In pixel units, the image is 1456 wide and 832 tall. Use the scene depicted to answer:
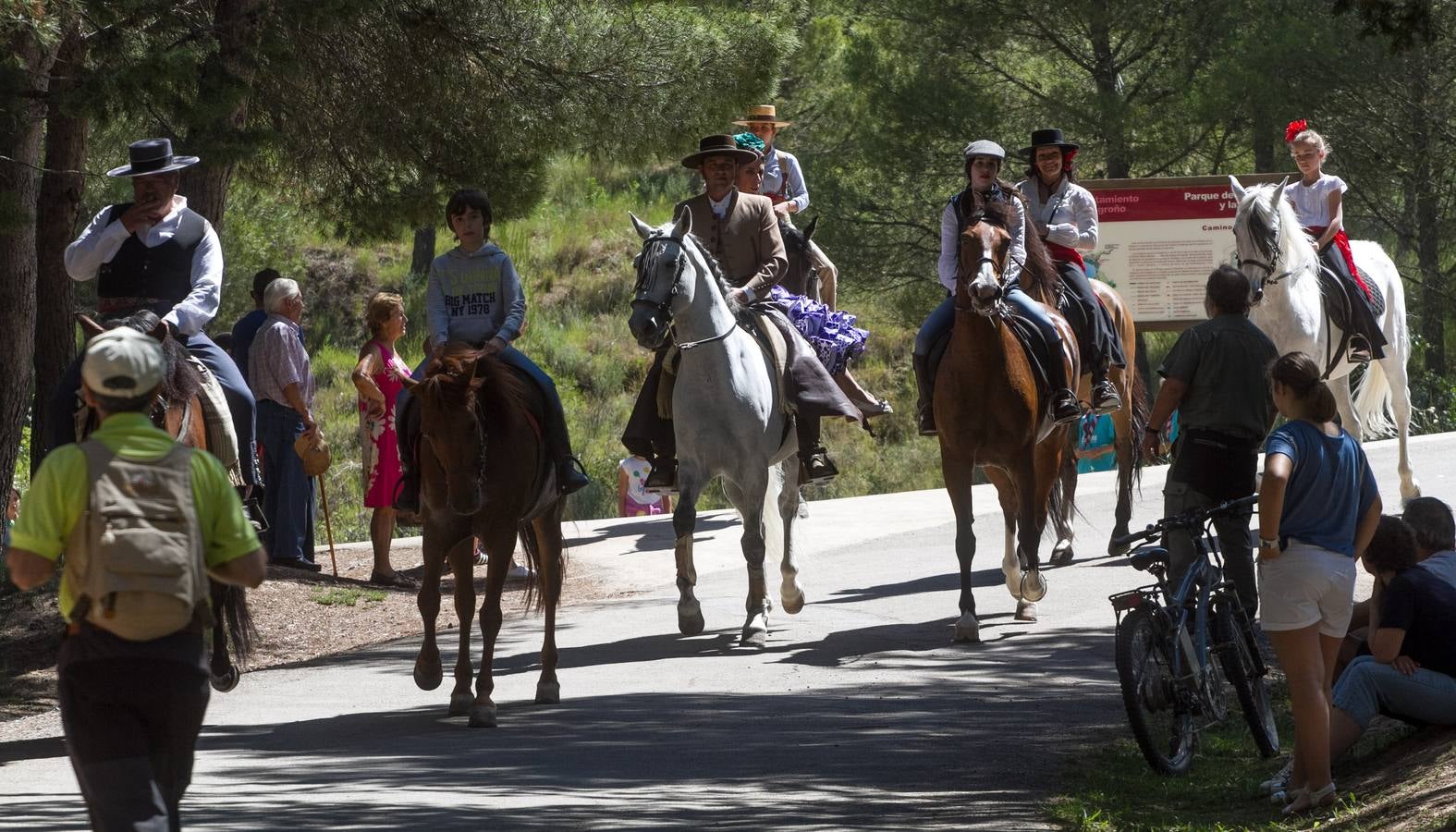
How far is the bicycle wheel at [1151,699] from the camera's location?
8.23 m

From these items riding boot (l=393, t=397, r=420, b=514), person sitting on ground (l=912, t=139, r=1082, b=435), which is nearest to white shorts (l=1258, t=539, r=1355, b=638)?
riding boot (l=393, t=397, r=420, b=514)

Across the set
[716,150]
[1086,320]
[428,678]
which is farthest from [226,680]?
[1086,320]

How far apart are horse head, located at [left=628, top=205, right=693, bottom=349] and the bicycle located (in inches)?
145

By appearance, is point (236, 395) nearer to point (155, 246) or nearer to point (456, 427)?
point (155, 246)

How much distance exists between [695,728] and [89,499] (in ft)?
15.4

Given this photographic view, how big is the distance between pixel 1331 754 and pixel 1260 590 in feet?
2.65

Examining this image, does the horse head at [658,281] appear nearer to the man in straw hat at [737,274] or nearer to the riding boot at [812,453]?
the man in straw hat at [737,274]

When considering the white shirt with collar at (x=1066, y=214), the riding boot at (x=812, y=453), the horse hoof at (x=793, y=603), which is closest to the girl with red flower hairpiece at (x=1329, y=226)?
the white shirt with collar at (x=1066, y=214)

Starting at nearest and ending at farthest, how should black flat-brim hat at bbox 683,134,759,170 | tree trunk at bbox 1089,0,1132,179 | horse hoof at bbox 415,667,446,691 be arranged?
horse hoof at bbox 415,667,446,691
black flat-brim hat at bbox 683,134,759,170
tree trunk at bbox 1089,0,1132,179

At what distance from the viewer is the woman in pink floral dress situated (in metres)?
15.1

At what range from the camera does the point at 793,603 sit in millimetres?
13062

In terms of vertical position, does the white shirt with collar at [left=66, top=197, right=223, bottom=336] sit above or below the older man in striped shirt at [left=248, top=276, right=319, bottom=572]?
above

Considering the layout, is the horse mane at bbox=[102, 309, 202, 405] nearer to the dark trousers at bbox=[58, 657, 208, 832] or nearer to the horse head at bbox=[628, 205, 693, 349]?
the horse head at bbox=[628, 205, 693, 349]

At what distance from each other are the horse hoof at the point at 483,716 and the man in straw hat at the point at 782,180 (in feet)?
22.8
